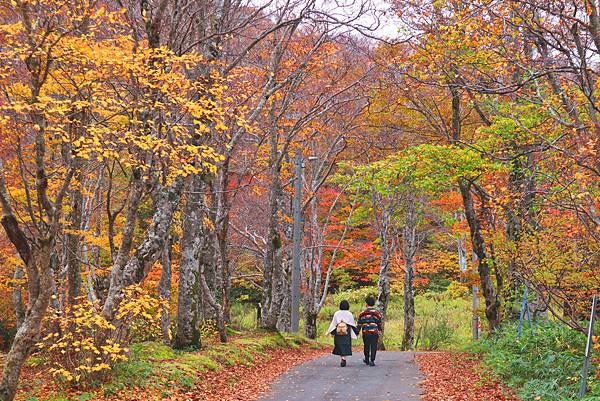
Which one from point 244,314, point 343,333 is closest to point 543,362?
point 343,333

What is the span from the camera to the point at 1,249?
16.7 m

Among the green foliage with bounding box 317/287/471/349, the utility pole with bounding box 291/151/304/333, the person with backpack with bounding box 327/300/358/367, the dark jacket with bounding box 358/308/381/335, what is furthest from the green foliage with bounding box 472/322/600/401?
the green foliage with bounding box 317/287/471/349

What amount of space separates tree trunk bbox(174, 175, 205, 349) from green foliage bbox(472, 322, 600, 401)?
6.41 m

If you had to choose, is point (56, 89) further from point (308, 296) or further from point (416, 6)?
point (308, 296)

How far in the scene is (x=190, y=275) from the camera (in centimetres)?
1240

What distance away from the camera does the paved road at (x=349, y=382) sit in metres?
9.75

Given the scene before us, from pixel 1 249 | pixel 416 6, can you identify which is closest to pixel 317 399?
pixel 416 6

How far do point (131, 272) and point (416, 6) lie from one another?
27.5 ft

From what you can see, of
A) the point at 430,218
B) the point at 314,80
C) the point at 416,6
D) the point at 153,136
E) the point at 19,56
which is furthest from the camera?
the point at 430,218

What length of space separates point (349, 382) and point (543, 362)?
3608 mm

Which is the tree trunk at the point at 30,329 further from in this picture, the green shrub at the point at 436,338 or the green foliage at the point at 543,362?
the green shrub at the point at 436,338

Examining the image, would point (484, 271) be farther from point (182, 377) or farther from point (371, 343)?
point (182, 377)

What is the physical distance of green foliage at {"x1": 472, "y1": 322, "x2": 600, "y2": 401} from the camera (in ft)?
27.9

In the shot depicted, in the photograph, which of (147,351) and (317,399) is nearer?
(317,399)
